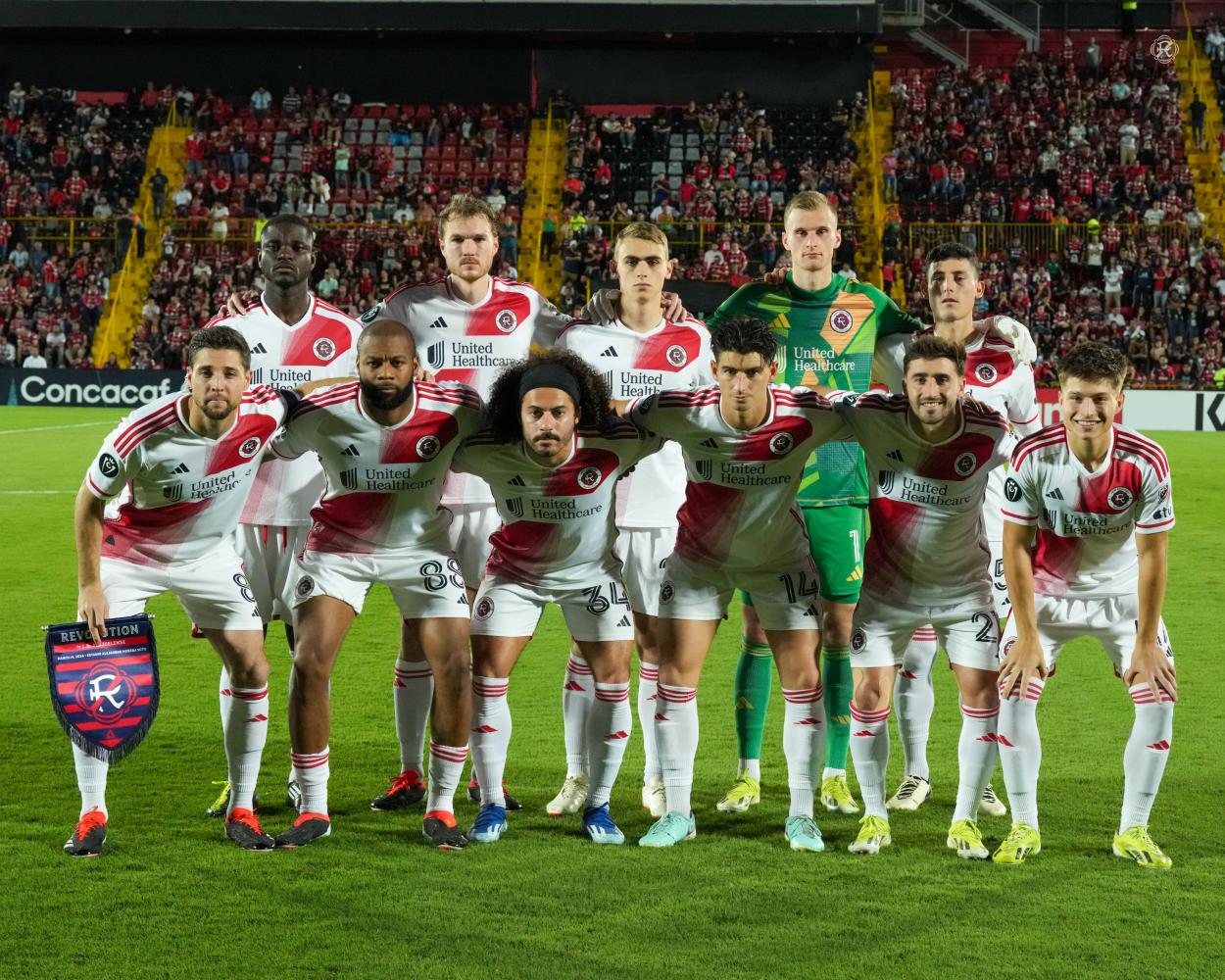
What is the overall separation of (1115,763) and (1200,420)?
1930 centimetres

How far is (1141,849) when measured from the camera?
510 centimetres

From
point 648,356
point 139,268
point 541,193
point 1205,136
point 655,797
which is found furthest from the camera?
point 1205,136

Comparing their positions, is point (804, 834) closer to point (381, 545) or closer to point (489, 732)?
point (489, 732)

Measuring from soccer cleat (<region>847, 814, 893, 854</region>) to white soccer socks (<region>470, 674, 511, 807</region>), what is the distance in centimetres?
127

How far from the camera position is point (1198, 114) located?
31.2 metres

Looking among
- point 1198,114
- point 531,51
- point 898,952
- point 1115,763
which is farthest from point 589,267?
point 898,952

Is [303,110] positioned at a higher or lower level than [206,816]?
higher

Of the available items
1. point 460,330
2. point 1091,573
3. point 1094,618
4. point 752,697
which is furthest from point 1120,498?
point 460,330

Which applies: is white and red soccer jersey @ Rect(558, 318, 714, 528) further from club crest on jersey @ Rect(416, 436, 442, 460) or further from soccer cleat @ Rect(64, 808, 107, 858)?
soccer cleat @ Rect(64, 808, 107, 858)

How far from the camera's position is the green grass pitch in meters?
4.24

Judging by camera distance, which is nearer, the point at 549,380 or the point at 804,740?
the point at 549,380

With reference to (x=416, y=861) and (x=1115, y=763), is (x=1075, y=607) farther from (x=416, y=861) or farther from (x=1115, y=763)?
(x=416, y=861)

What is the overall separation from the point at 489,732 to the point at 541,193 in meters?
27.1

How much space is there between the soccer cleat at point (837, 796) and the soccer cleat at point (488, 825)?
1.28m
